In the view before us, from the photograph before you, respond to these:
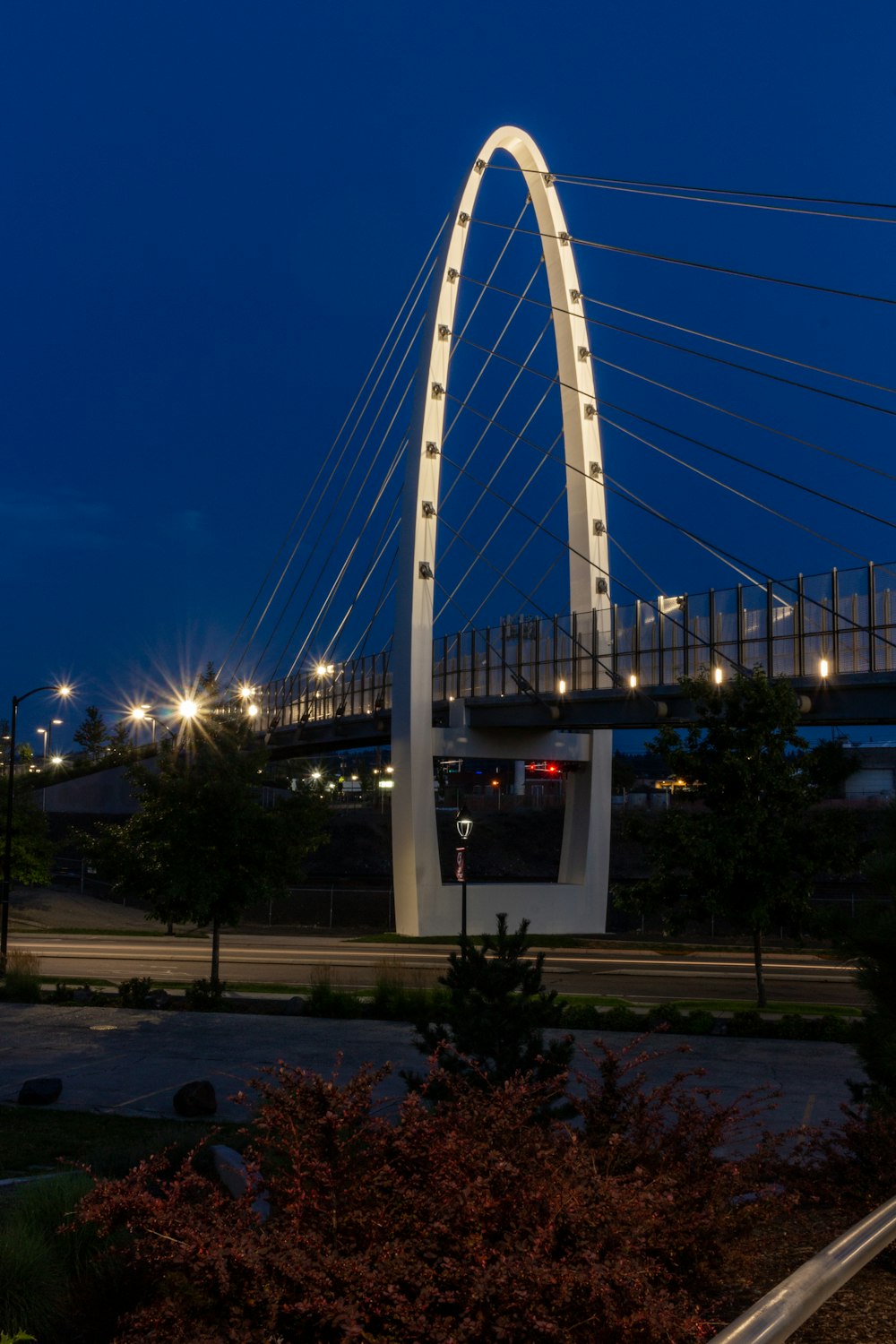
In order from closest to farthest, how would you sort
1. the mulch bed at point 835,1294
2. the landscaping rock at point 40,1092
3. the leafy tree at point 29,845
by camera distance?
the mulch bed at point 835,1294 < the landscaping rock at point 40,1092 < the leafy tree at point 29,845

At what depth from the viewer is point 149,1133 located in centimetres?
1268

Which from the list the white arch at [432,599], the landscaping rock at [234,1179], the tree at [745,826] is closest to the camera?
the landscaping rock at [234,1179]

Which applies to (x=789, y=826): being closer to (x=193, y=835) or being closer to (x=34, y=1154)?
(x=193, y=835)

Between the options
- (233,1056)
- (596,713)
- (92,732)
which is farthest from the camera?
(92,732)

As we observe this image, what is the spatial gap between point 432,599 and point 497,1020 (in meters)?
32.0

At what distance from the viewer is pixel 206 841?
25531 millimetres

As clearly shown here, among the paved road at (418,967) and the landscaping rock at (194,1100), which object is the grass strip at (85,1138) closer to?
the landscaping rock at (194,1100)

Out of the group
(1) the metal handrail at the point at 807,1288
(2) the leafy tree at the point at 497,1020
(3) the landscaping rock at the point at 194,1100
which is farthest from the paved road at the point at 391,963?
(1) the metal handrail at the point at 807,1288

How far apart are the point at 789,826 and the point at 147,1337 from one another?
19.7 meters

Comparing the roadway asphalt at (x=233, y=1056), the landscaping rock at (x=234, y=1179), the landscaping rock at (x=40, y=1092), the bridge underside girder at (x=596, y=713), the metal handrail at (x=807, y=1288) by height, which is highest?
the bridge underside girder at (x=596, y=713)

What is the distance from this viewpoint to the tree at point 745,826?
23.0 m

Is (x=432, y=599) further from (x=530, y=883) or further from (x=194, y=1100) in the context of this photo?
(x=194, y=1100)

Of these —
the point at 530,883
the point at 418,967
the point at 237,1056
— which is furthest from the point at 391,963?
the point at 530,883

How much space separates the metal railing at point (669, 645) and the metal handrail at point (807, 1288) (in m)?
26.6
